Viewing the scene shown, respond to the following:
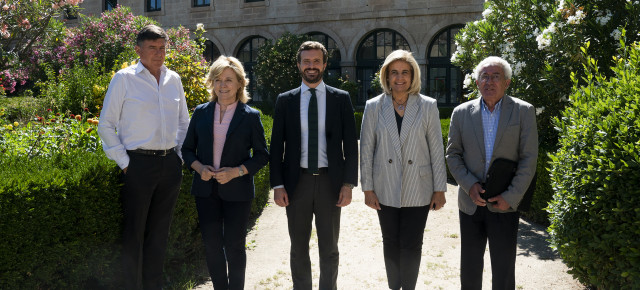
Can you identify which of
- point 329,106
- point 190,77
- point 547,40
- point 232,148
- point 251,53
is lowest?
point 232,148

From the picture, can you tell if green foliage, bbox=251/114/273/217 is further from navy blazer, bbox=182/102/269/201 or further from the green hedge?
navy blazer, bbox=182/102/269/201

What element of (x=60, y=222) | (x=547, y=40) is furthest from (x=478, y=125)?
(x=547, y=40)

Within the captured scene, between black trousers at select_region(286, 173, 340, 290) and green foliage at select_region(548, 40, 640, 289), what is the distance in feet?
5.86

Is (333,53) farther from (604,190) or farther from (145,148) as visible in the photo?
(604,190)

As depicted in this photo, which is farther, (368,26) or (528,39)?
(368,26)

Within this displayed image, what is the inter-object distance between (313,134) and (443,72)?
60.8 ft

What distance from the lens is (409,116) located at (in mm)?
4129

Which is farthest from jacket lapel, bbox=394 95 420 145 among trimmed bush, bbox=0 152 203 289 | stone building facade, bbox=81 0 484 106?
stone building facade, bbox=81 0 484 106

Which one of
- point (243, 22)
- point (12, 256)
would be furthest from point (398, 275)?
point (243, 22)

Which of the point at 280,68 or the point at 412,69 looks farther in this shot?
the point at 280,68

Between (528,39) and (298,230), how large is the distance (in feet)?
17.3

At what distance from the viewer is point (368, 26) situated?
21.8 metres

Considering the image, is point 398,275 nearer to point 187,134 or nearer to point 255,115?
point 255,115

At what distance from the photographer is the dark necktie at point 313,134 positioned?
4.08 metres
